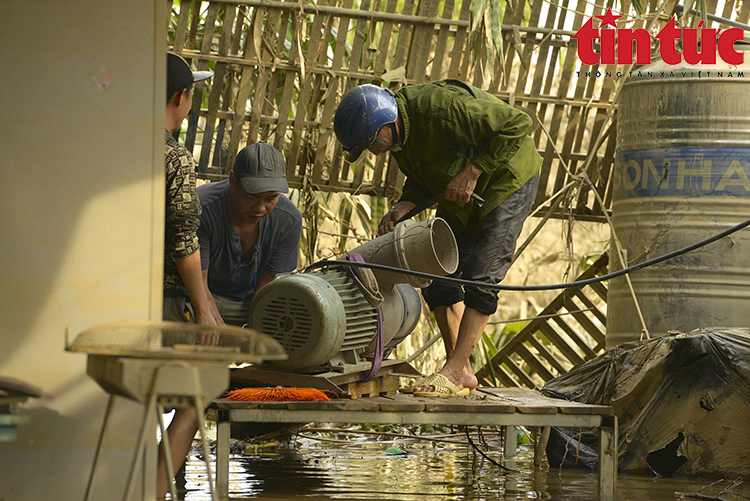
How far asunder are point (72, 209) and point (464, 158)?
237cm

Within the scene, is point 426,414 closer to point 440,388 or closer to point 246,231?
point 440,388

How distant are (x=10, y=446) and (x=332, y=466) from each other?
240cm

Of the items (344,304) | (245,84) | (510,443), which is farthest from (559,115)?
(344,304)

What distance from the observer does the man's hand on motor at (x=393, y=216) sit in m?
5.14

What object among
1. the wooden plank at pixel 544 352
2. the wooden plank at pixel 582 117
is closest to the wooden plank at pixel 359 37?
the wooden plank at pixel 582 117

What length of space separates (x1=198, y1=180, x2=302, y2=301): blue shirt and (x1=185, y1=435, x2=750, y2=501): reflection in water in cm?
102

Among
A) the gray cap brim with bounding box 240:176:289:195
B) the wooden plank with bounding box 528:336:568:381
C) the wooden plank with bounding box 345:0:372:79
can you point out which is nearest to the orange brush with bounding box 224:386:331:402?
the gray cap brim with bounding box 240:176:289:195

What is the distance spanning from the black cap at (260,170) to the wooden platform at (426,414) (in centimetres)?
128

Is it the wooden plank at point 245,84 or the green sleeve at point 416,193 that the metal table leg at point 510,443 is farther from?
the wooden plank at point 245,84

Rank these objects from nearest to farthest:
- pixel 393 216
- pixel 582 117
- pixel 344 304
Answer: pixel 344 304
pixel 393 216
pixel 582 117

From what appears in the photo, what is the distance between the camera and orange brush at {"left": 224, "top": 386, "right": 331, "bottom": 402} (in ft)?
13.0

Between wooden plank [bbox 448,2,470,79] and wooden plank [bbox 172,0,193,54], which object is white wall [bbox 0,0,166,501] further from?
wooden plank [bbox 448,2,470,79]

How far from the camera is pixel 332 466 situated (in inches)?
204

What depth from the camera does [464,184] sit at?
4.87 meters
